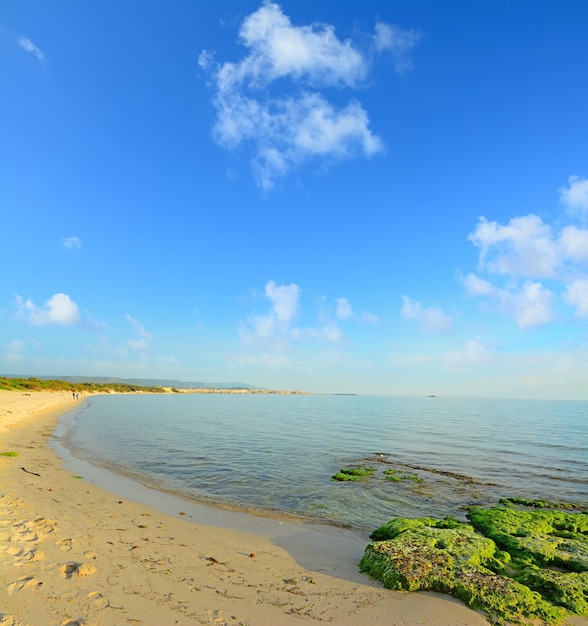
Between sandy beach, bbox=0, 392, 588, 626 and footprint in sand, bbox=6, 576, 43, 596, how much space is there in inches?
0.6

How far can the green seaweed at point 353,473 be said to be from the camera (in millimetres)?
18705

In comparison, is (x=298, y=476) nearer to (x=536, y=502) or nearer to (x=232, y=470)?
(x=232, y=470)

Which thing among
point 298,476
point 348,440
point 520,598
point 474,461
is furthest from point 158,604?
point 348,440

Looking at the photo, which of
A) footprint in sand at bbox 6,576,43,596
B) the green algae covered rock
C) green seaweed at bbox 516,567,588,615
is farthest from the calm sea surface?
footprint in sand at bbox 6,576,43,596

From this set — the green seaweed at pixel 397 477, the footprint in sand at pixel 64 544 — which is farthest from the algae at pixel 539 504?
the footprint in sand at pixel 64 544

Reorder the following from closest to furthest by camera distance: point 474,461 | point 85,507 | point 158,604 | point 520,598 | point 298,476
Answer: point 158,604 < point 520,598 < point 85,507 < point 298,476 < point 474,461

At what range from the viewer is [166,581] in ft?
23.6

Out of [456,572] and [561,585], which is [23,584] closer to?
[456,572]

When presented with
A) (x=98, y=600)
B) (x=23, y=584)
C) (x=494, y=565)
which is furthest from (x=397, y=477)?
(x=23, y=584)

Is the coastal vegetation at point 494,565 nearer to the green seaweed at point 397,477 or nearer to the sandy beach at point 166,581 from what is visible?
the sandy beach at point 166,581

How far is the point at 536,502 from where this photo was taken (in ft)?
51.5

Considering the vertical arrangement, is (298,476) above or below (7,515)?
below

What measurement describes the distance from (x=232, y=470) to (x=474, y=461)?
1641 cm

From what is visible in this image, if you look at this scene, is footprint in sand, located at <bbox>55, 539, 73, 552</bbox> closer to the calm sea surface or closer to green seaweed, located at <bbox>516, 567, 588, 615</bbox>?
the calm sea surface
